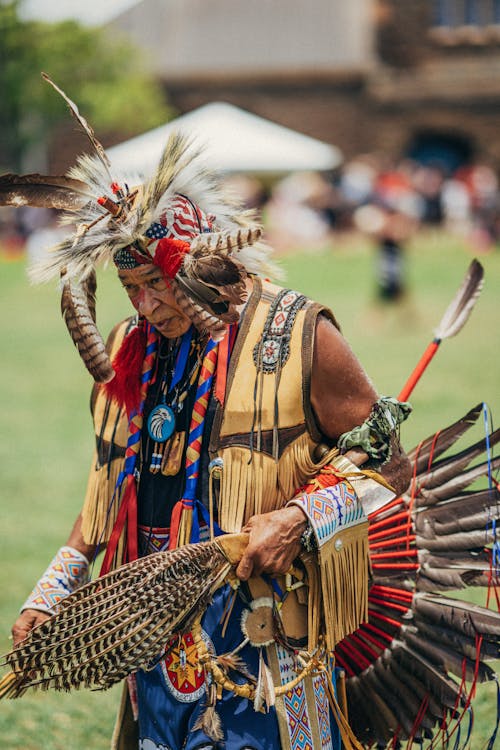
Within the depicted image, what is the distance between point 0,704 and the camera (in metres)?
4.39

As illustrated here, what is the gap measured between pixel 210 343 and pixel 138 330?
0.25 m

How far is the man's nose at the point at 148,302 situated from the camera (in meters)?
2.77

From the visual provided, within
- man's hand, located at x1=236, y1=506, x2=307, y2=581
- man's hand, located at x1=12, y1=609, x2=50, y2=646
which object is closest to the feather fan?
man's hand, located at x1=236, y1=506, x2=307, y2=581

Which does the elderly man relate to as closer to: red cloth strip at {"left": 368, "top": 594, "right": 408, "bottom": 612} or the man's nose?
the man's nose

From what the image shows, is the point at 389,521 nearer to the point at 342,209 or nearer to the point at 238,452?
the point at 238,452

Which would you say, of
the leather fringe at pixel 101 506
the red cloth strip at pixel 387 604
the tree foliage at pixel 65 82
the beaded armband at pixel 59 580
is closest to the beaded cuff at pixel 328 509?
the red cloth strip at pixel 387 604

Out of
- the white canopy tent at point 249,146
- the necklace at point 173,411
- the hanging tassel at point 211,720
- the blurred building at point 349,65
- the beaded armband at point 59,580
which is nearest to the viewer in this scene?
the hanging tassel at point 211,720

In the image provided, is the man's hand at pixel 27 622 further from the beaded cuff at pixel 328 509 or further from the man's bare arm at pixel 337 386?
the man's bare arm at pixel 337 386

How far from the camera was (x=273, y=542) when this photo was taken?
2631 mm

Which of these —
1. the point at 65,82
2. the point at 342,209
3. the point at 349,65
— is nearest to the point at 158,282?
the point at 342,209

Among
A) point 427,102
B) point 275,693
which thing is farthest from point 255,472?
point 427,102

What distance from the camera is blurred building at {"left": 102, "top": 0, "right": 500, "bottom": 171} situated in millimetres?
30844

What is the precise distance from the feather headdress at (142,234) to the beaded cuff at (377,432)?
1.40 feet

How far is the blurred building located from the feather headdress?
95.9ft
